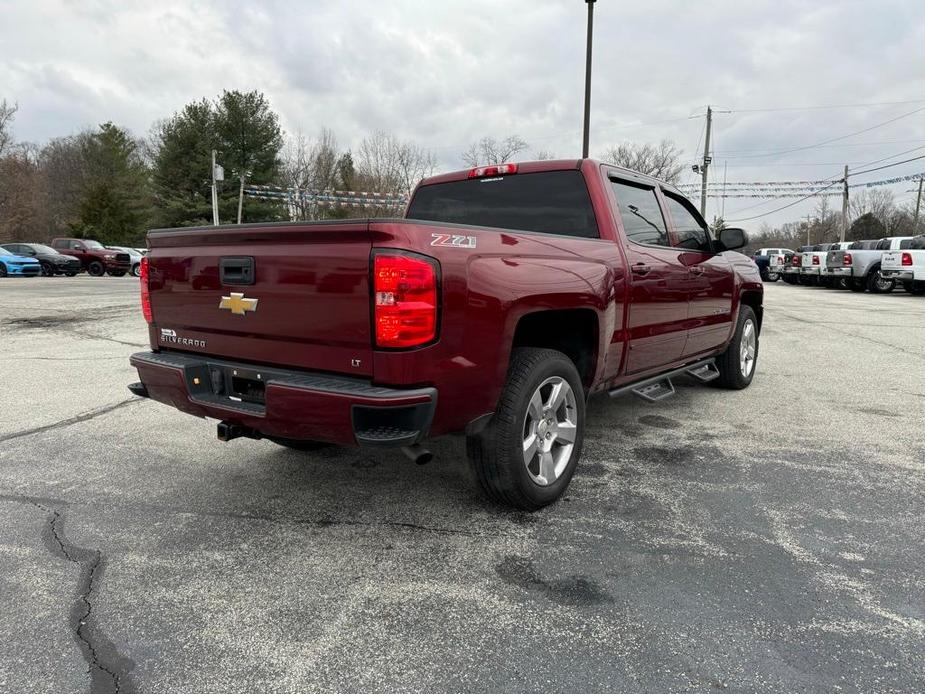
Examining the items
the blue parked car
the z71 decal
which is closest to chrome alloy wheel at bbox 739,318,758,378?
the z71 decal

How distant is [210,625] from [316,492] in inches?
49.7

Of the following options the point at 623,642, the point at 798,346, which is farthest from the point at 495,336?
the point at 798,346

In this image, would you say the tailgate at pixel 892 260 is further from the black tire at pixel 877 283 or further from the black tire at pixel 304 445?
the black tire at pixel 304 445

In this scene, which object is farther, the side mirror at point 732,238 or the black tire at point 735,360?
the black tire at point 735,360

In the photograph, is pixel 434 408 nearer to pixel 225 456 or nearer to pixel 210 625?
pixel 210 625

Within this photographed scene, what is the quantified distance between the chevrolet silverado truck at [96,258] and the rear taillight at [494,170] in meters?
30.1

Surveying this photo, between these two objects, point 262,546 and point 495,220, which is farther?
point 495,220

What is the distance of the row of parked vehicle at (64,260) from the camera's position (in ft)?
86.4

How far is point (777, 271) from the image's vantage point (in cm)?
3145

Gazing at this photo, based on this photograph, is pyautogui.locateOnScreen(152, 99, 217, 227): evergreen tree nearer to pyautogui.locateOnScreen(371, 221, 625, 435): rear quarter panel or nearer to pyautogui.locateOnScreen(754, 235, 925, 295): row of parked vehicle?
pyautogui.locateOnScreen(754, 235, 925, 295): row of parked vehicle

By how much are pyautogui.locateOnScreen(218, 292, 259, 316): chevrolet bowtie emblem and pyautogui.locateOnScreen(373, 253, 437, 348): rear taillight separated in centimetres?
74

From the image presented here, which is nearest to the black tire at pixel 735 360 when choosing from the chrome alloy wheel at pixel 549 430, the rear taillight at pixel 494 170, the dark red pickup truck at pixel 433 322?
the dark red pickup truck at pixel 433 322

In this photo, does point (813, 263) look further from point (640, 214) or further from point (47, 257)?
point (47, 257)

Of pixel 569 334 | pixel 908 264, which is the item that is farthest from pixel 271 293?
pixel 908 264
